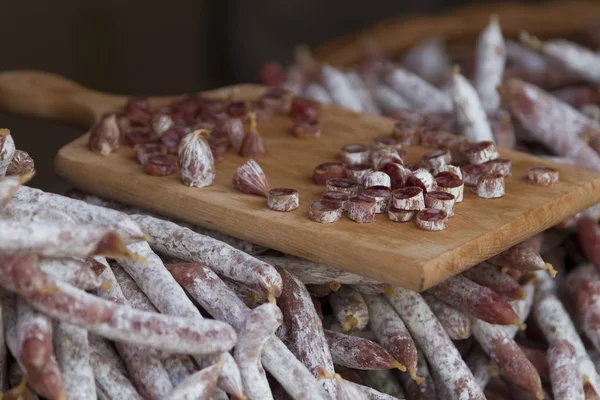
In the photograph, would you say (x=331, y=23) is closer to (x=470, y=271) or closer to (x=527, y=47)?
(x=527, y=47)

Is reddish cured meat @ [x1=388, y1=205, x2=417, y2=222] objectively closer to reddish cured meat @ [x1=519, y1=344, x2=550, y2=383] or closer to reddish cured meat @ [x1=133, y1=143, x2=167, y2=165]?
reddish cured meat @ [x1=519, y1=344, x2=550, y2=383]

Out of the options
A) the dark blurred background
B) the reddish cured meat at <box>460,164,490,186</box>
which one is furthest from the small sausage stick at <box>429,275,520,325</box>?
the dark blurred background

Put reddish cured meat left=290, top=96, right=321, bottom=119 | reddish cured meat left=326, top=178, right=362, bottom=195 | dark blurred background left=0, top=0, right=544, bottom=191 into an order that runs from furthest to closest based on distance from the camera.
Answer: dark blurred background left=0, top=0, right=544, bottom=191
reddish cured meat left=290, top=96, right=321, bottom=119
reddish cured meat left=326, top=178, right=362, bottom=195

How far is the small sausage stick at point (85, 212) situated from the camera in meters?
1.50

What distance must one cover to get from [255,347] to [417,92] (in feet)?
5.73

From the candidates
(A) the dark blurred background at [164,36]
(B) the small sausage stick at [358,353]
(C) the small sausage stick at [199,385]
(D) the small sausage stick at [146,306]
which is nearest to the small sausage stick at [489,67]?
(B) the small sausage stick at [358,353]

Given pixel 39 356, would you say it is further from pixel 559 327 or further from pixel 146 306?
pixel 559 327

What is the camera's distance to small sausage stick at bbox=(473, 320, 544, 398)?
5.97ft

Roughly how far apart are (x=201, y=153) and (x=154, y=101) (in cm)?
79

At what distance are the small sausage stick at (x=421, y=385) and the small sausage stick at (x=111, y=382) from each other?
0.69 metres

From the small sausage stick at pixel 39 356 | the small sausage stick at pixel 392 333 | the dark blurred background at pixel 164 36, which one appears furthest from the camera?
the dark blurred background at pixel 164 36

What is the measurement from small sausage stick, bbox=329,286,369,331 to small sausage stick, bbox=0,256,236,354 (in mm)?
412

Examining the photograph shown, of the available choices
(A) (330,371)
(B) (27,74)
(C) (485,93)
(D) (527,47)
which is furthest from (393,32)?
(A) (330,371)

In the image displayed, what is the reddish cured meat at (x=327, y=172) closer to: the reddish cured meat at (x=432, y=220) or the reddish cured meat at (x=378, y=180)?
the reddish cured meat at (x=378, y=180)
